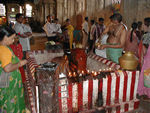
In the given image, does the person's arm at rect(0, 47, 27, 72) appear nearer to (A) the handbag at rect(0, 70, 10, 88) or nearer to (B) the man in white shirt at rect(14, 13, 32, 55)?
(A) the handbag at rect(0, 70, 10, 88)

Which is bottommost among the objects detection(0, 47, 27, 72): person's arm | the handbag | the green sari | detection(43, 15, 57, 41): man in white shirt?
the green sari

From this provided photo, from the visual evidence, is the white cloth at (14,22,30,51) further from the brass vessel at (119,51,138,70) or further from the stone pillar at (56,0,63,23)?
the stone pillar at (56,0,63,23)

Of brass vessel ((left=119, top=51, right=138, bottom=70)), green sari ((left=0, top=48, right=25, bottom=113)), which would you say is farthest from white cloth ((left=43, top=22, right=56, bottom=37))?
green sari ((left=0, top=48, right=25, bottom=113))

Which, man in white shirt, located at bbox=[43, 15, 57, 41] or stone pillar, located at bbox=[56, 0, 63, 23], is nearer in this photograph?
man in white shirt, located at bbox=[43, 15, 57, 41]

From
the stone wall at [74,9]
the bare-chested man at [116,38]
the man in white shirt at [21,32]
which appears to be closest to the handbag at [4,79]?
the bare-chested man at [116,38]

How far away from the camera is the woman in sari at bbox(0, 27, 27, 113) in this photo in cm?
219

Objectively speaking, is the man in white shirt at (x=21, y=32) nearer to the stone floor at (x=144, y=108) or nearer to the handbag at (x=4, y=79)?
the handbag at (x=4, y=79)

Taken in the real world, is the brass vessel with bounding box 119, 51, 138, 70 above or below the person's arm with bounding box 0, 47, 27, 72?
below

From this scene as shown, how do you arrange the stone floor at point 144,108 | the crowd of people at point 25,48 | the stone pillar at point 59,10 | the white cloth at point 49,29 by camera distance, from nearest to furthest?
the crowd of people at point 25,48 < the stone floor at point 144,108 < the white cloth at point 49,29 < the stone pillar at point 59,10

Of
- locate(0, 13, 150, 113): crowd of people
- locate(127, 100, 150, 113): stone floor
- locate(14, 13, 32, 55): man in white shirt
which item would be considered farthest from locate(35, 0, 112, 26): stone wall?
locate(127, 100, 150, 113): stone floor

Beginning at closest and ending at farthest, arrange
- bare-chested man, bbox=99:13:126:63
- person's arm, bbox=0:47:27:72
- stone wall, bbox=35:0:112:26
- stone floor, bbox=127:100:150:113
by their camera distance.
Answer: person's arm, bbox=0:47:27:72 < stone floor, bbox=127:100:150:113 < bare-chested man, bbox=99:13:126:63 < stone wall, bbox=35:0:112:26

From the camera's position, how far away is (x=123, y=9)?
9.52 metres

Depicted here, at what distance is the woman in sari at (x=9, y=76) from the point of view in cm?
219

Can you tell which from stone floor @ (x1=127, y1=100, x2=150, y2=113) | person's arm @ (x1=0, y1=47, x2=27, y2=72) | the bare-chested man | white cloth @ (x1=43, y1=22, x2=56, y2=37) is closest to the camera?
person's arm @ (x1=0, y1=47, x2=27, y2=72)
